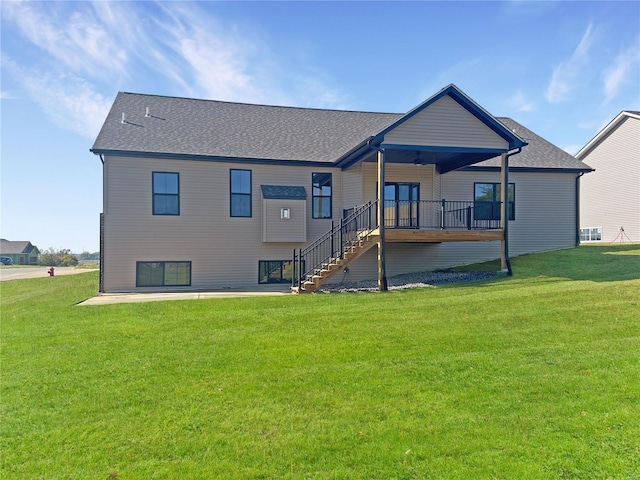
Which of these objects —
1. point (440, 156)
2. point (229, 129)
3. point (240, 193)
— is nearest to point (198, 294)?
point (240, 193)

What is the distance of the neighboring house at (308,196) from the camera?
1330cm

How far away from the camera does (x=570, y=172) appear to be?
1738cm

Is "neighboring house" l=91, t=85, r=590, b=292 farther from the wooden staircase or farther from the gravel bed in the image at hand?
the gravel bed

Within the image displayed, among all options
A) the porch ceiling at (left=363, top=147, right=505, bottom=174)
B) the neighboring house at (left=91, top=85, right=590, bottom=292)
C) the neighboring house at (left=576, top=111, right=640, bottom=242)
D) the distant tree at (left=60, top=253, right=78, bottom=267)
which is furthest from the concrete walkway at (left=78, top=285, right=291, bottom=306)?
the distant tree at (left=60, top=253, right=78, bottom=267)

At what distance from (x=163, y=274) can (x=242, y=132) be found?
646 cm

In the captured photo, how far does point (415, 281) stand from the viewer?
1426 cm

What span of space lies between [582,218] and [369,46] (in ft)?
69.0

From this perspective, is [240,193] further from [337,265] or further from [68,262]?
[68,262]

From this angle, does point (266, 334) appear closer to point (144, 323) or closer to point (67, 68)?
point (144, 323)

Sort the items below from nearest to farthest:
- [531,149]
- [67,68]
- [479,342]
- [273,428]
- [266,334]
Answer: [273,428] < [479,342] < [266,334] < [67,68] < [531,149]

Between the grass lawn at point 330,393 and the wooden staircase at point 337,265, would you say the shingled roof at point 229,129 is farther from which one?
the grass lawn at point 330,393

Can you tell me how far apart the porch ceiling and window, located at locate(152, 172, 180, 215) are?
22.3 ft

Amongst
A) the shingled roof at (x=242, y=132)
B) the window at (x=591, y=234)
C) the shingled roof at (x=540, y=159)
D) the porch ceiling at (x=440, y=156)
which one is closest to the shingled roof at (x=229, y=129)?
the shingled roof at (x=242, y=132)

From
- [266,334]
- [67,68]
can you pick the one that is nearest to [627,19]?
[266,334]
